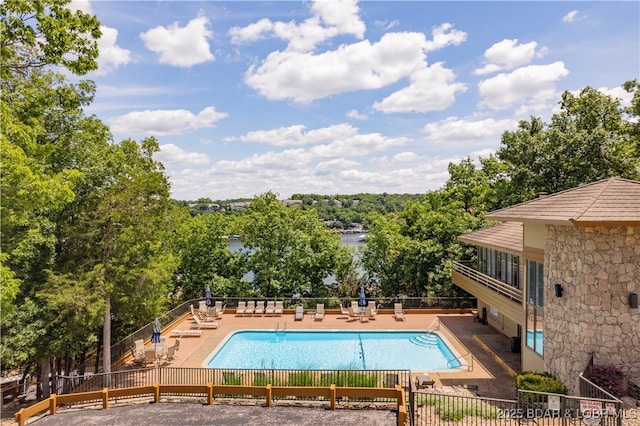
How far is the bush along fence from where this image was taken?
11.3 m

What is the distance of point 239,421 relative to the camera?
1066 centimetres

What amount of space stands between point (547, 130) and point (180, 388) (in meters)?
24.4

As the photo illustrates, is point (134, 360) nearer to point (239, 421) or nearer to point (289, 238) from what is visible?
point (239, 421)

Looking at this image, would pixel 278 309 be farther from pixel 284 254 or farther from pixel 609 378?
pixel 609 378

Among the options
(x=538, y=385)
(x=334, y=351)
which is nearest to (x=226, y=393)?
(x=334, y=351)

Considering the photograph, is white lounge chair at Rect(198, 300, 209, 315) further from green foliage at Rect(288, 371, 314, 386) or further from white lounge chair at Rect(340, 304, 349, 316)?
A: green foliage at Rect(288, 371, 314, 386)

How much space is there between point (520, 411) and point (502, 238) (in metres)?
9.57

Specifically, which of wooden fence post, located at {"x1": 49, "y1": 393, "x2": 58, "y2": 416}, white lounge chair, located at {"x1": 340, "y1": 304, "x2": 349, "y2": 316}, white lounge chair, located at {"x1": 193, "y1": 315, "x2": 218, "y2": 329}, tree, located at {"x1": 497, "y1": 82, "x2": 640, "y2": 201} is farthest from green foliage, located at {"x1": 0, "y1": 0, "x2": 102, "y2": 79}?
tree, located at {"x1": 497, "y1": 82, "x2": 640, "y2": 201}

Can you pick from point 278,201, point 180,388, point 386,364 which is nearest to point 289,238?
point 278,201

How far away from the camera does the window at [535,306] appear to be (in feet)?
41.7

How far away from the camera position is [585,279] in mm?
10469

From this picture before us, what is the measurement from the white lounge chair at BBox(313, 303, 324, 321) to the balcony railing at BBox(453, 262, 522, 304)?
7653 millimetres

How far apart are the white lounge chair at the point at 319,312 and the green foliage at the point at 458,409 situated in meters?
12.1

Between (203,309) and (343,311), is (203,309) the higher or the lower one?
the higher one
